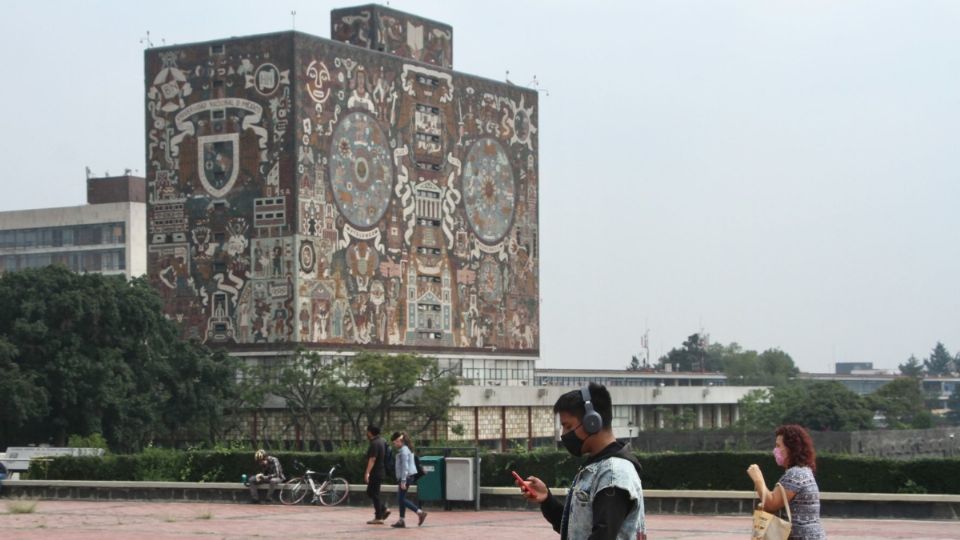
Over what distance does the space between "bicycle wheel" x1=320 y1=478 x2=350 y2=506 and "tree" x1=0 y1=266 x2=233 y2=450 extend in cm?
2890

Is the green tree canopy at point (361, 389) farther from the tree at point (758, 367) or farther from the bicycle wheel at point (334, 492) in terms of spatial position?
the tree at point (758, 367)

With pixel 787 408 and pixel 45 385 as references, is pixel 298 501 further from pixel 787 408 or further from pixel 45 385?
pixel 787 408

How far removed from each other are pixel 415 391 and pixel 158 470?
3752cm

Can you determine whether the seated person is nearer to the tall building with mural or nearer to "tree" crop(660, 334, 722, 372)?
the tall building with mural

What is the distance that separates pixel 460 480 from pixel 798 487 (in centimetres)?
1749

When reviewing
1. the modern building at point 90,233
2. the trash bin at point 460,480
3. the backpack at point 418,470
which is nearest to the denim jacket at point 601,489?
the backpack at point 418,470

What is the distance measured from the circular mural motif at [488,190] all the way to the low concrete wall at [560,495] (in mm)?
46562

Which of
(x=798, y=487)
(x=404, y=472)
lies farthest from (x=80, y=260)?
(x=798, y=487)

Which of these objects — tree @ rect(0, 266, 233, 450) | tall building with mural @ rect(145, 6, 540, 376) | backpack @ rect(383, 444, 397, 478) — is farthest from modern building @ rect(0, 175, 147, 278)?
backpack @ rect(383, 444, 397, 478)

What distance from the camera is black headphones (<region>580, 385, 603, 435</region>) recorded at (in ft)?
28.5

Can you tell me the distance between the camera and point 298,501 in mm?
31828

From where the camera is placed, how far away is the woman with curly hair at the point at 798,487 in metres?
12.1

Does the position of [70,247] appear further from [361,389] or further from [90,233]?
[361,389]

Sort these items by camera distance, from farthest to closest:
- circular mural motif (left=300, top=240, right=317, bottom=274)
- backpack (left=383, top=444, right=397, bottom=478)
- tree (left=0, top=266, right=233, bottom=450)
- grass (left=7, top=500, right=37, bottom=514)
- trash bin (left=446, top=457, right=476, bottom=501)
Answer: circular mural motif (left=300, top=240, right=317, bottom=274)
tree (left=0, top=266, right=233, bottom=450)
grass (left=7, top=500, right=37, bottom=514)
trash bin (left=446, top=457, right=476, bottom=501)
backpack (left=383, top=444, right=397, bottom=478)
